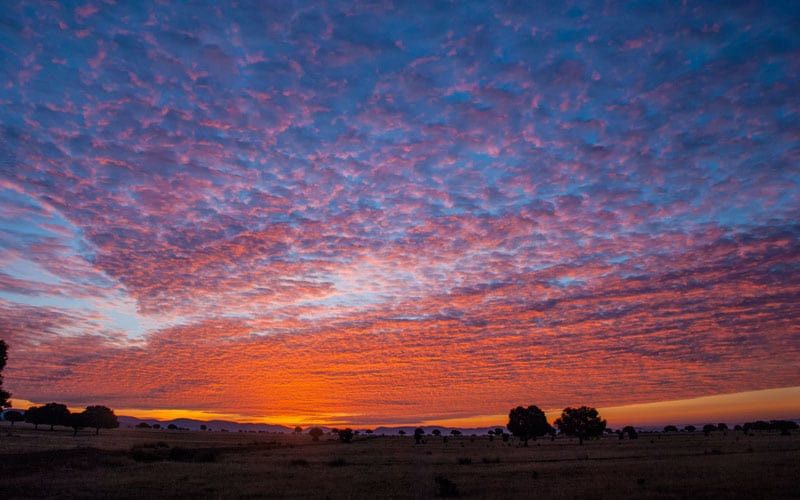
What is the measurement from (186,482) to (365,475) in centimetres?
1278

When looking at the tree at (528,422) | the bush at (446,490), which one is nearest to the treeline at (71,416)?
the tree at (528,422)

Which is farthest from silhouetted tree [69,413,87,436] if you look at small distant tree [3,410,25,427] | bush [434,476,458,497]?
bush [434,476,458,497]

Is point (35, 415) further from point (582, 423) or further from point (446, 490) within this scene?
point (446, 490)

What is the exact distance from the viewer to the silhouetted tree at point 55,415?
12731cm

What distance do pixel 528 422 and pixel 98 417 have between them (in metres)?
103

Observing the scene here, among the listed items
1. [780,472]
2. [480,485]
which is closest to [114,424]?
[480,485]

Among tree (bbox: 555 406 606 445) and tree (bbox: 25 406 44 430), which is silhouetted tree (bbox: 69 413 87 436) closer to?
tree (bbox: 25 406 44 430)

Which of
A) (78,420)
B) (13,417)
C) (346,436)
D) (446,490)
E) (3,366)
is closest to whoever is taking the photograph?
(446,490)

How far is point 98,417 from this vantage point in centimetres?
12656

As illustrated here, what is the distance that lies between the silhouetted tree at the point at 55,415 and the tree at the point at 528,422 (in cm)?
10793

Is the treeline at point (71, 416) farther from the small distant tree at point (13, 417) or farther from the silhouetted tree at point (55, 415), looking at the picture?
the small distant tree at point (13, 417)

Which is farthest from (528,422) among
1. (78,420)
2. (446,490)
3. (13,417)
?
(13,417)

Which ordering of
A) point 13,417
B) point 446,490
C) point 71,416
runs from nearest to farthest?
1. point 446,490
2. point 71,416
3. point 13,417

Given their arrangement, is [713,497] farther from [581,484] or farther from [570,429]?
[570,429]
